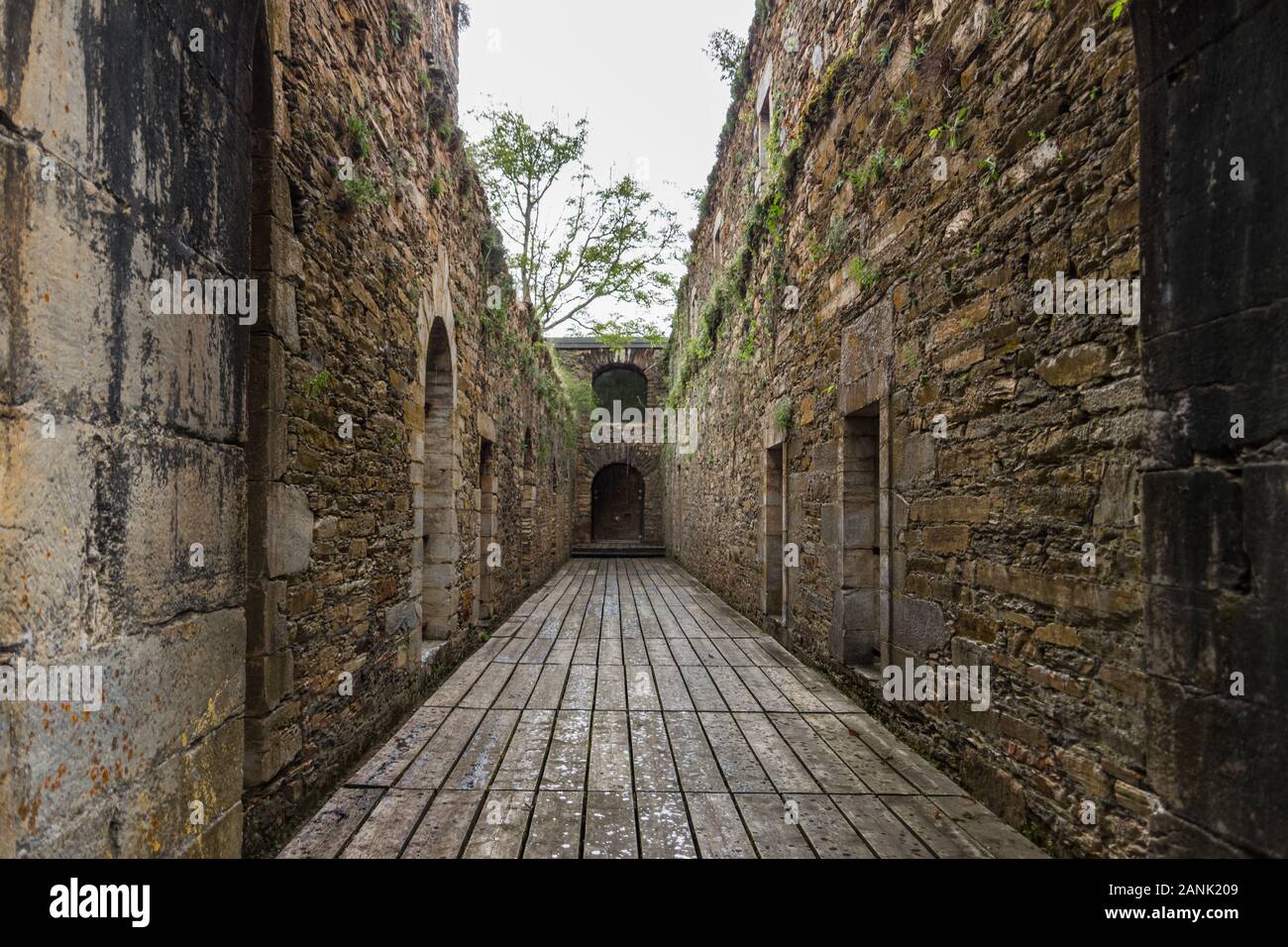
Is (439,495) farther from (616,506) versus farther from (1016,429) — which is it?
(616,506)

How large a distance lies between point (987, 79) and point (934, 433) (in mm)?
1671

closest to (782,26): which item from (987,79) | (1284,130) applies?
(987,79)

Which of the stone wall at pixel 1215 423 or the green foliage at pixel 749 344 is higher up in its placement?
the green foliage at pixel 749 344

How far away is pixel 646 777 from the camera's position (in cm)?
329

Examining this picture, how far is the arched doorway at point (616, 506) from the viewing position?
2395 cm

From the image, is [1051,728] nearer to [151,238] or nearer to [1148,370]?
[1148,370]

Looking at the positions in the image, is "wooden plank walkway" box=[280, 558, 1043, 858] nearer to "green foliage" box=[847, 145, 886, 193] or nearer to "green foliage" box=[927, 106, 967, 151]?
"green foliage" box=[927, 106, 967, 151]
